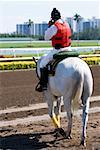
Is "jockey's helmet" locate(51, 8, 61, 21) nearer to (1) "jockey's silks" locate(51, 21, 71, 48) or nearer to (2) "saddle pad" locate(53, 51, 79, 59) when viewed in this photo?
(1) "jockey's silks" locate(51, 21, 71, 48)

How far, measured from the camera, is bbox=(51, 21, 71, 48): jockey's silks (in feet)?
21.4

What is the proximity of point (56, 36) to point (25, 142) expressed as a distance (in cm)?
187

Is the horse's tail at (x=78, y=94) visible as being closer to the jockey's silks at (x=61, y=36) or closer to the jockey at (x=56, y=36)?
the jockey at (x=56, y=36)

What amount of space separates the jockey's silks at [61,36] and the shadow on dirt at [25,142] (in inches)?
63.4

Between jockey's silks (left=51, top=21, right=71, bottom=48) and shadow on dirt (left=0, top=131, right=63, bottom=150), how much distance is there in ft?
5.28

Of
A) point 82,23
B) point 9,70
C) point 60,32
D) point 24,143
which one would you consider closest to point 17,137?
point 24,143

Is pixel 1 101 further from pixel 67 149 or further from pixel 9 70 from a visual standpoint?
pixel 9 70

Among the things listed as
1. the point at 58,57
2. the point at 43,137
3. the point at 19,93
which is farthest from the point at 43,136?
the point at 19,93

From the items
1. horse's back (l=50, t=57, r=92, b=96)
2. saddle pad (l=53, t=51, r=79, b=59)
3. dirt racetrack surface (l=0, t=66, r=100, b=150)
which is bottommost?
dirt racetrack surface (l=0, t=66, r=100, b=150)

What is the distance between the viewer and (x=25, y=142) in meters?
6.30

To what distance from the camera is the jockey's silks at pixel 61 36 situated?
6.52 meters

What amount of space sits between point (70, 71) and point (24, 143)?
1427mm

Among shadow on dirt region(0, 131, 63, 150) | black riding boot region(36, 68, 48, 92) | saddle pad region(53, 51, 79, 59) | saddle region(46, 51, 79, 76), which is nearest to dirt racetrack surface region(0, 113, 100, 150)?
shadow on dirt region(0, 131, 63, 150)

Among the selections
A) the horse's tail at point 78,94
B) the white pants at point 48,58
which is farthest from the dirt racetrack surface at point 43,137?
the white pants at point 48,58
